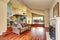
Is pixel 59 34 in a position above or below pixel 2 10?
below

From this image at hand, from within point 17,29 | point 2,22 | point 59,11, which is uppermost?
point 59,11

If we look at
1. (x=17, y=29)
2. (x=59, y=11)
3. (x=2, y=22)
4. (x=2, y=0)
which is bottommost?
(x=17, y=29)

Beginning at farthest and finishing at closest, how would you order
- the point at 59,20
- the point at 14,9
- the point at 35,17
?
the point at 35,17 → the point at 14,9 → the point at 59,20

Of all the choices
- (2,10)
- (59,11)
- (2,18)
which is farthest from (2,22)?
(59,11)

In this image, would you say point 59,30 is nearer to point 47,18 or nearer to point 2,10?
point 2,10

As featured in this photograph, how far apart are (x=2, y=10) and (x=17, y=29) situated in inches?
72.4

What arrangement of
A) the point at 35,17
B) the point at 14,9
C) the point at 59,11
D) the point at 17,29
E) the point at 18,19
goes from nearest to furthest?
the point at 59,11 → the point at 17,29 → the point at 14,9 → the point at 18,19 → the point at 35,17

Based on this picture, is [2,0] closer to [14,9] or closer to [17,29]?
[17,29]

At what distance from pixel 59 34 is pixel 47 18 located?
10244mm

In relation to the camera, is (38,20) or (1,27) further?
(38,20)

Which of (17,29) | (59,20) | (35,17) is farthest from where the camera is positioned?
(35,17)

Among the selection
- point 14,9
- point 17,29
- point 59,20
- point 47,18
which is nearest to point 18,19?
point 14,9

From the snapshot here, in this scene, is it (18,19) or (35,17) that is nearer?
(18,19)

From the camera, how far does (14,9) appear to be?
1262cm
